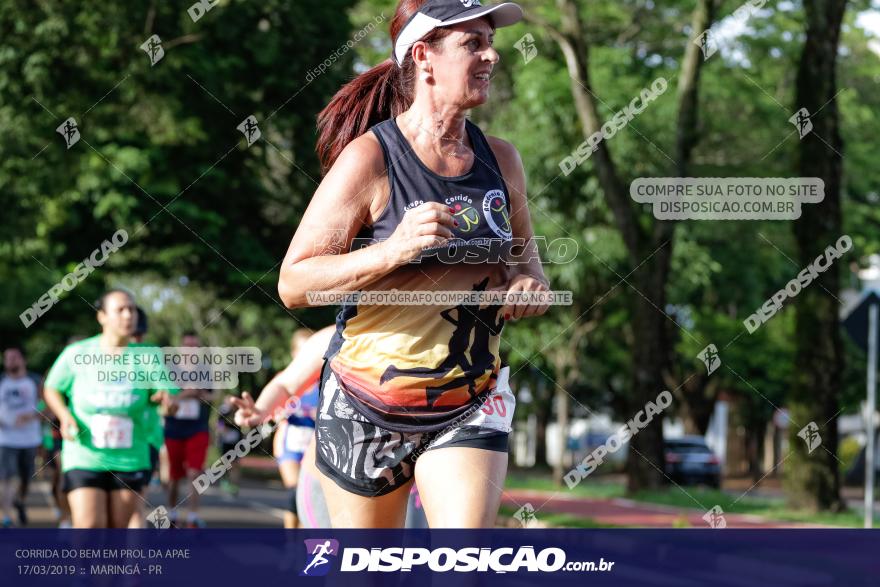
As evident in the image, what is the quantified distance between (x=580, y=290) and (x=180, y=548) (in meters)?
23.1

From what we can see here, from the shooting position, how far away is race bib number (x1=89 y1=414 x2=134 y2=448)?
7345mm

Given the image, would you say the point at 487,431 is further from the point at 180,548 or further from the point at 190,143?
the point at 190,143

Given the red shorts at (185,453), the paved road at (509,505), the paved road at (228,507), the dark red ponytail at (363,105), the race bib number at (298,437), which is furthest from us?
the paved road at (228,507)

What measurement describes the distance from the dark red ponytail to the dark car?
29927mm

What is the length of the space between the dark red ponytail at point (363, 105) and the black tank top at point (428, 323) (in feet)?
0.79

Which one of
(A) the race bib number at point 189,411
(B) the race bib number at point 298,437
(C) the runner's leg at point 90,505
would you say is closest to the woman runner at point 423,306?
(C) the runner's leg at point 90,505

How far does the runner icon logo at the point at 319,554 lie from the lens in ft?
12.1

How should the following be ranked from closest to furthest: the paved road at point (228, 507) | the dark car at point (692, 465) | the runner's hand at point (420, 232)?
the runner's hand at point (420, 232), the paved road at point (228, 507), the dark car at point (692, 465)

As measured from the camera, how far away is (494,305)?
138 inches

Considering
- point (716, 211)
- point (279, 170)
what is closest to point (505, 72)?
point (279, 170)

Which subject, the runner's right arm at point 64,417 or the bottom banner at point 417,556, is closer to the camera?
the bottom banner at point 417,556

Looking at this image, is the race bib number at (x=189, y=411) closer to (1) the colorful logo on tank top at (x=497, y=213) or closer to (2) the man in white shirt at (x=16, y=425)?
(2) the man in white shirt at (x=16, y=425)

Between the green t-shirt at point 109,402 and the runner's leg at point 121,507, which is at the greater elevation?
the green t-shirt at point 109,402

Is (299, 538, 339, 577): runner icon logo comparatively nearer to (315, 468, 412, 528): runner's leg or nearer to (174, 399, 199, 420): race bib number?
(315, 468, 412, 528): runner's leg
